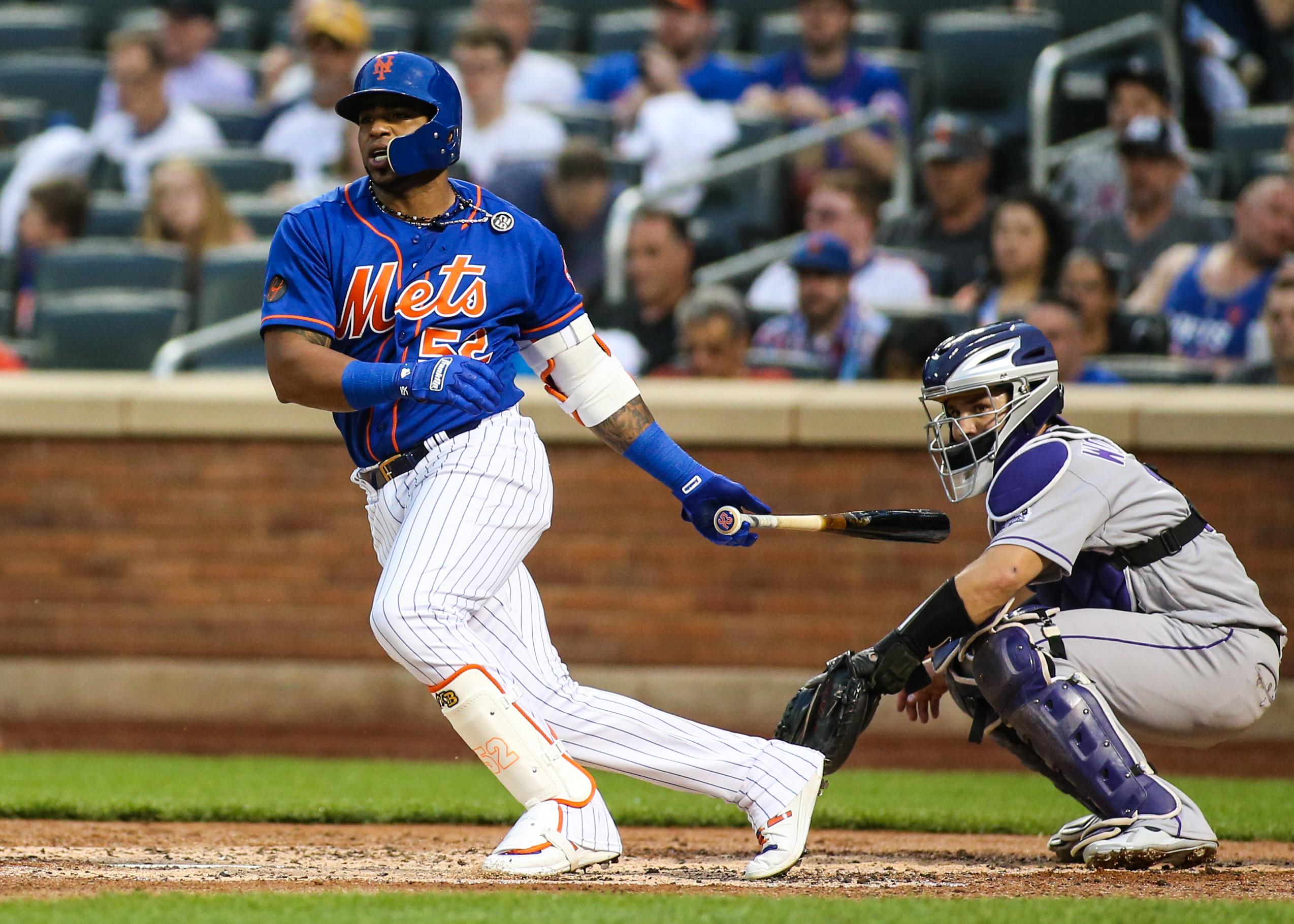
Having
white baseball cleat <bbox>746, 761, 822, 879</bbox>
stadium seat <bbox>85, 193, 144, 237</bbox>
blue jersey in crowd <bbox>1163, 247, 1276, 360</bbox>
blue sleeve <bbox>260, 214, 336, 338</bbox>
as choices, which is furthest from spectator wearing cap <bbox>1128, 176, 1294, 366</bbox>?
stadium seat <bbox>85, 193, 144, 237</bbox>

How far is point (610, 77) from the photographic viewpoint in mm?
10047

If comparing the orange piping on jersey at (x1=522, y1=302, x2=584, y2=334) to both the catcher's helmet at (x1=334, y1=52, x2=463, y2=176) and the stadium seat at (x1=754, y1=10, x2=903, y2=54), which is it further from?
the stadium seat at (x1=754, y1=10, x2=903, y2=54)

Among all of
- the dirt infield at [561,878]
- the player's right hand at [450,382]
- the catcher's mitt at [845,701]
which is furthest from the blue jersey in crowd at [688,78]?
the player's right hand at [450,382]

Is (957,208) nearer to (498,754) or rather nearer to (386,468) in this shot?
(386,468)

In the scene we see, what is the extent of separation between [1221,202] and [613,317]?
316cm

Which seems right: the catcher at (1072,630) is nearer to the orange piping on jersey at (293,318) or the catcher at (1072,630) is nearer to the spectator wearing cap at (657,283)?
the orange piping on jersey at (293,318)

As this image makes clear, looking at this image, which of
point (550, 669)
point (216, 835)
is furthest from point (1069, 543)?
point (216, 835)

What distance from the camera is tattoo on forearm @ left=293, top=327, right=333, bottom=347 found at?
3723 mm

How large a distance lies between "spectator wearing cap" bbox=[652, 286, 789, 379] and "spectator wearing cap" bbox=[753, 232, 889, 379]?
0.81 feet

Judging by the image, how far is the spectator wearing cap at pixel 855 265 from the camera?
8.05 meters

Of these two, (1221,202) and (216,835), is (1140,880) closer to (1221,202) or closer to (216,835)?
(216,835)

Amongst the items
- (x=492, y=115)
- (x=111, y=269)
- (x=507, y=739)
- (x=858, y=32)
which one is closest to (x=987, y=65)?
(x=858, y=32)

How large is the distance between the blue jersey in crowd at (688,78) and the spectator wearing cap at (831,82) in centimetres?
13

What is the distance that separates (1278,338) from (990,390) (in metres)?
3.41
